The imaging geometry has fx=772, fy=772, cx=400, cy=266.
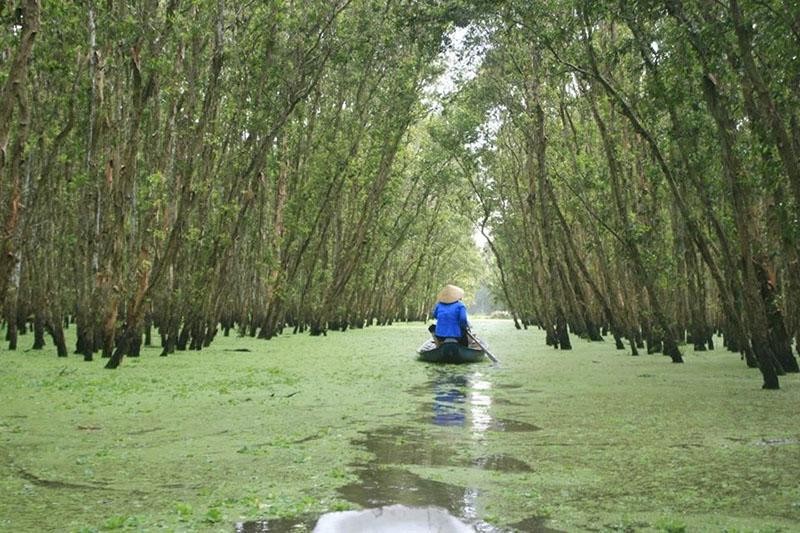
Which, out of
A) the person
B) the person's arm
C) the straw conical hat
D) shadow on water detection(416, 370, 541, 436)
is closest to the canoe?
the person

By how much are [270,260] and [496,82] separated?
8.66 meters

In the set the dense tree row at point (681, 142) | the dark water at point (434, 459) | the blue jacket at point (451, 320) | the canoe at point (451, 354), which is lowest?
the dark water at point (434, 459)

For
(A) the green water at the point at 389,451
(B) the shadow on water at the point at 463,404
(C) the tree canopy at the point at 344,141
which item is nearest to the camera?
(A) the green water at the point at 389,451

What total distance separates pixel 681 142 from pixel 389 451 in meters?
6.60

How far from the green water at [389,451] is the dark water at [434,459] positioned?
0.02 meters

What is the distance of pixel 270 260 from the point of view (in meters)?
18.0

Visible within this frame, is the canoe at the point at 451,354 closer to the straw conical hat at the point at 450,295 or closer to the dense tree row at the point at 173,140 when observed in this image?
the straw conical hat at the point at 450,295

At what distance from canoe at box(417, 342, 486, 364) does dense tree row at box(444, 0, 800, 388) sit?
3160 millimetres

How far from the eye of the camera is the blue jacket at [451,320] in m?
13.7

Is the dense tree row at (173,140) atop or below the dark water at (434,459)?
atop

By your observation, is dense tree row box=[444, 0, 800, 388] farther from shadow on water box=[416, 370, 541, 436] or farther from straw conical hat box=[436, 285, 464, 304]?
shadow on water box=[416, 370, 541, 436]

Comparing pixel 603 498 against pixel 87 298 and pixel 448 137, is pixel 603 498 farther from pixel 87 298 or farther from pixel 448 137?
pixel 448 137

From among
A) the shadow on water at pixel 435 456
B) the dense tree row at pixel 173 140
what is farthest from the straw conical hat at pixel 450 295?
the shadow on water at pixel 435 456

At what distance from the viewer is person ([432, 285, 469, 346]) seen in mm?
13734
